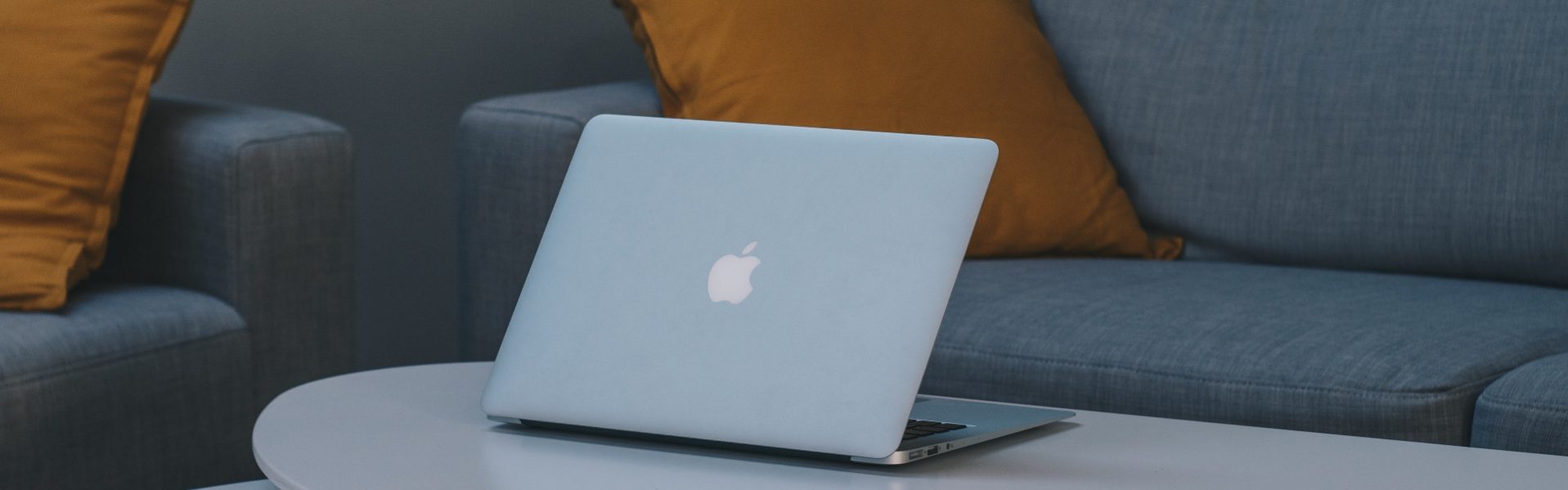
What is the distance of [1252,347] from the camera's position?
1391 mm

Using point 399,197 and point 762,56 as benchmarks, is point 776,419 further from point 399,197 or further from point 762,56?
point 399,197

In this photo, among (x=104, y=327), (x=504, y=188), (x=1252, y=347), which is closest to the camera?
(x=1252, y=347)

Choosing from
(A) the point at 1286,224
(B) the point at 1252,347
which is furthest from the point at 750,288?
(A) the point at 1286,224

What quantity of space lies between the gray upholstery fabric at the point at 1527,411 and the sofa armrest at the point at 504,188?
37.0 inches

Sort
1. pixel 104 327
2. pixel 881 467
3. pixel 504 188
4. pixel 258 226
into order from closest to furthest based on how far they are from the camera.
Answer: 1. pixel 881 467
2. pixel 104 327
3. pixel 258 226
4. pixel 504 188

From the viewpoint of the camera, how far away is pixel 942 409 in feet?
3.37

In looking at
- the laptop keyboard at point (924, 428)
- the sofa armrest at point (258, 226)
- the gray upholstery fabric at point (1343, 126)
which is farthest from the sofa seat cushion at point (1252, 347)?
the sofa armrest at point (258, 226)

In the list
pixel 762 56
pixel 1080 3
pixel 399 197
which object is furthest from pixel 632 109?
pixel 399 197

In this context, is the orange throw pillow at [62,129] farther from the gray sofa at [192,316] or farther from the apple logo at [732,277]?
the apple logo at [732,277]

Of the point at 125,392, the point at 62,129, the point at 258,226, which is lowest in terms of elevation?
the point at 125,392

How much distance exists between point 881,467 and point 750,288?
127 mm

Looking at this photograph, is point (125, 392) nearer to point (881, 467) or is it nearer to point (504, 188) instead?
point (504, 188)

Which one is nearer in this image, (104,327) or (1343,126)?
(104,327)

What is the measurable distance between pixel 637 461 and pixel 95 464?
2.75 feet
